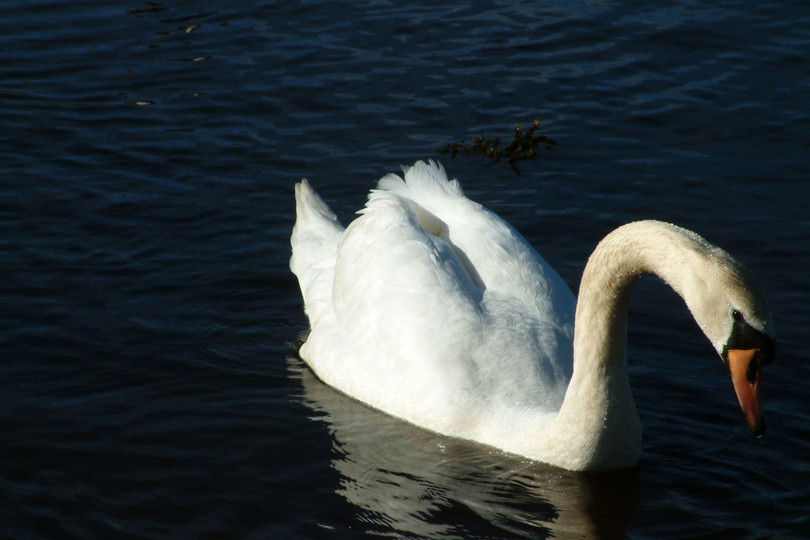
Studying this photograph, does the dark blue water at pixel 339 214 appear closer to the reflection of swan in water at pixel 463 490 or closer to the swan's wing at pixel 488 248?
the reflection of swan in water at pixel 463 490

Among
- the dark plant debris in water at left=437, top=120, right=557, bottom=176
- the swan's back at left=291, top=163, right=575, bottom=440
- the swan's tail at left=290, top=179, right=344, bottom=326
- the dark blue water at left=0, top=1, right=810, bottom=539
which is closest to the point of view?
the dark blue water at left=0, top=1, right=810, bottom=539

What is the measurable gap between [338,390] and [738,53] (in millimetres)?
7957

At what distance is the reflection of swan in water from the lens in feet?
17.9

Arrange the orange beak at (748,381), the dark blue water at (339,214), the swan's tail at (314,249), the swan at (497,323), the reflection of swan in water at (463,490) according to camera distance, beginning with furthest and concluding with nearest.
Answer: the swan's tail at (314,249) → the dark blue water at (339,214) → the reflection of swan in water at (463,490) → the swan at (497,323) → the orange beak at (748,381)

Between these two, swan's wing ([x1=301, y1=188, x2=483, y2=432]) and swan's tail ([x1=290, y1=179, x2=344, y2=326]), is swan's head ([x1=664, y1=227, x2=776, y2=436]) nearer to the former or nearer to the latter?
swan's wing ([x1=301, y1=188, x2=483, y2=432])

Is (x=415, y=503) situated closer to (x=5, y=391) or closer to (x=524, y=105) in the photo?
(x=5, y=391)

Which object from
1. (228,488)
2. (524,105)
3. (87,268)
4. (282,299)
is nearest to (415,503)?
(228,488)

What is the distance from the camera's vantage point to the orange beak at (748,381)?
4.33 m

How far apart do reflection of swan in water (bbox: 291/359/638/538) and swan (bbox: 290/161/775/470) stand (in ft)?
0.41

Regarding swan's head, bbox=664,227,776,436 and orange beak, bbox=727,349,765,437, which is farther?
orange beak, bbox=727,349,765,437

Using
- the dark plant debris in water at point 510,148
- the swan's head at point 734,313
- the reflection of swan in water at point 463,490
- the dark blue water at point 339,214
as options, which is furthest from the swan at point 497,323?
the dark plant debris in water at point 510,148

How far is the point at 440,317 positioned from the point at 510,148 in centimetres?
447

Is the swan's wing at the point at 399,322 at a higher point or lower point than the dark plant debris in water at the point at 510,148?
lower

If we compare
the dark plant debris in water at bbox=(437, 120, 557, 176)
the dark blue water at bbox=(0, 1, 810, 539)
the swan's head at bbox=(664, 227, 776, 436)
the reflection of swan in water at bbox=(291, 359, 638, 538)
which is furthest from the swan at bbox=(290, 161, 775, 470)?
the dark plant debris in water at bbox=(437, 120, 557, 176)
